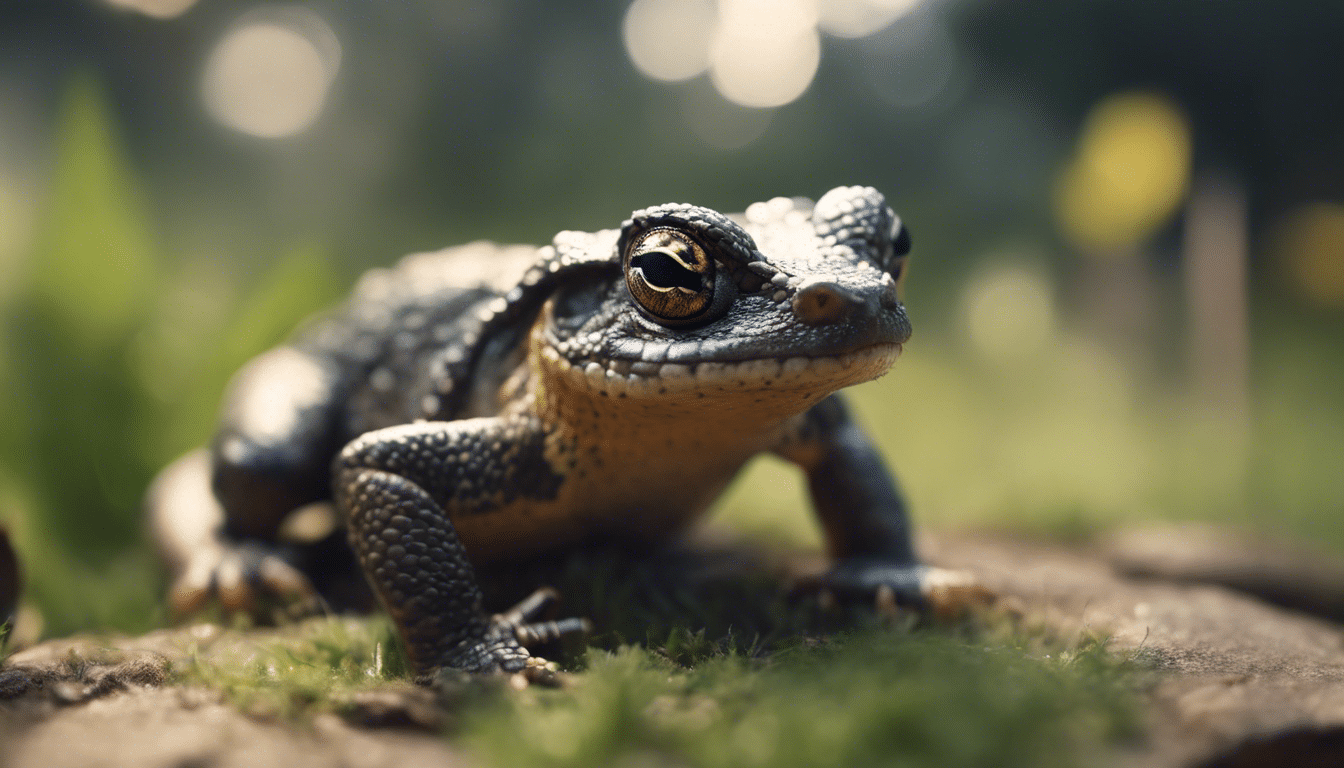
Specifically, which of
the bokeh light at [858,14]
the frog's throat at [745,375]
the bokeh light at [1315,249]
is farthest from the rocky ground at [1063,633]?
the bokeh light at [858,14]

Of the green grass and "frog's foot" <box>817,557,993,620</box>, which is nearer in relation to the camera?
the green grass

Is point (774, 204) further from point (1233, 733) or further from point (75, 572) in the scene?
point (75, 572)

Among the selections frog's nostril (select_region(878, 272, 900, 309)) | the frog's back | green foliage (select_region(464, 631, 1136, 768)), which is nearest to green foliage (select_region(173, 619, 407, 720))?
green foliage (select_region(464, 631, 1136, 768))

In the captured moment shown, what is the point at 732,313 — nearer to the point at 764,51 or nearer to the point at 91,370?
the point at 91,370

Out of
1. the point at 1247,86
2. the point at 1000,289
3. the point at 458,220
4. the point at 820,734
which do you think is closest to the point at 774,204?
the point at 820,734

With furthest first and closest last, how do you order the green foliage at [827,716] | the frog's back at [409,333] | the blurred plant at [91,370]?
the blurred plant at [91,370] < the frog's back at [409,333] < the green foliage at [827,716]

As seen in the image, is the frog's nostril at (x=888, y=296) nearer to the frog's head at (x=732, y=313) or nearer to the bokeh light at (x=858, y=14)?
the frog's head at (x=732, y=313)

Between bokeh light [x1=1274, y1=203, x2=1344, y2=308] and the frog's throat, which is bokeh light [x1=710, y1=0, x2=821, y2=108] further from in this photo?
the frog's throat
